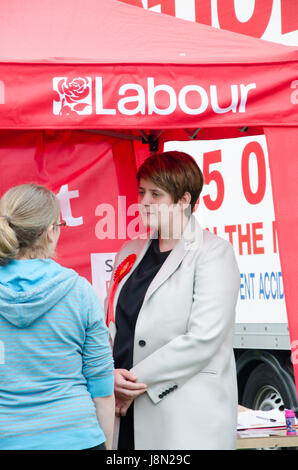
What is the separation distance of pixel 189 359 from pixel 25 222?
1016 millimetres

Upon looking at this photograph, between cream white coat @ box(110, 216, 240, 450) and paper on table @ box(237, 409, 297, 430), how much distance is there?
50 centimetres

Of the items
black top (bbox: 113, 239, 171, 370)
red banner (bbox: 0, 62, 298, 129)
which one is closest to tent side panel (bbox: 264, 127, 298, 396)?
red banner (bbox: 0, 62, 298, 129)

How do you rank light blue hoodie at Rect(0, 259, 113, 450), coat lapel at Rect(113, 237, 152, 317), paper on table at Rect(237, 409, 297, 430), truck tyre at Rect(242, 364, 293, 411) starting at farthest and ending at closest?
truck tyre at Rect(242, 364, 293, 411)
paper on table at Rect(237, 409, 297, 430)
coat lapel at Rect(113, 237, 152, 317)
light blue hoodie at Rect(0, 259, 113, 450)

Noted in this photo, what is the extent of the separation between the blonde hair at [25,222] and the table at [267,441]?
151 cm

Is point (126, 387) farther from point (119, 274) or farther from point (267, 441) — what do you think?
point (267, 441)

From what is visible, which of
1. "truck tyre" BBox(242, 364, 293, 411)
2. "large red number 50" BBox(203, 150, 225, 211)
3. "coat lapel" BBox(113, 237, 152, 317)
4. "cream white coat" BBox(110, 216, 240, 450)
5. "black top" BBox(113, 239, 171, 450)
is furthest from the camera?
"large red number 50" BBox(203, 150, 225, 211)

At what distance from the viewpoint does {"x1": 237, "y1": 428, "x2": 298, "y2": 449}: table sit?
11.1ft

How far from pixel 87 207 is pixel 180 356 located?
5.47ft

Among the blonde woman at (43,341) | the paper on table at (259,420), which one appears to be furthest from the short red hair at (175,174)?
the paper on table at (259,420)

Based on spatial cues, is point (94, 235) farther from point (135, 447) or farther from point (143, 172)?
point (135, 447)

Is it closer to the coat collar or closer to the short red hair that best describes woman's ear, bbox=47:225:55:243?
the coat collar

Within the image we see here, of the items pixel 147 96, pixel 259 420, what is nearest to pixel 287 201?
pixel 147 96

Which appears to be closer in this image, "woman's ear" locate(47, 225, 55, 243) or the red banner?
"woman's ear" locate(47, 225, 55, 243)

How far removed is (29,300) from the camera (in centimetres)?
228
